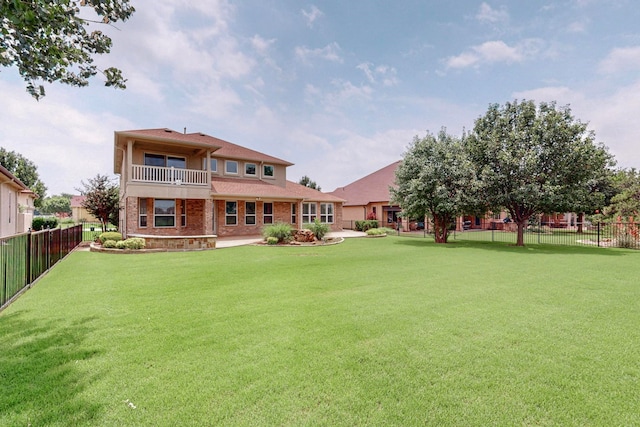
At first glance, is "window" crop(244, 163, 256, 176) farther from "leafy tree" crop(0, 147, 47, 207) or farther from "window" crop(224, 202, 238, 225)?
"leafy tree" crop(0, 147, 47, 207)

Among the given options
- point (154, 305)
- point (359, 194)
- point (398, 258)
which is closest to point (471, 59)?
point (398, 258)

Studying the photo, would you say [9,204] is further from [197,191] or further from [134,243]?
[197,191]

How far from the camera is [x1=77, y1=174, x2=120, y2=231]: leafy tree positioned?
1850 cm

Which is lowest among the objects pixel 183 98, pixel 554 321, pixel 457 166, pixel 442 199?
pixel 554 321

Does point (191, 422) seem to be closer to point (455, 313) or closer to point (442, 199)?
point (455, 313)

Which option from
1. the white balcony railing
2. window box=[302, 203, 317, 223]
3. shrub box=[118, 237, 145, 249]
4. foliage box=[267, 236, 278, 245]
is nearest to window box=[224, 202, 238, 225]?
the white balcony railing

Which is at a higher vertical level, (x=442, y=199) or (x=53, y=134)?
(x=53, y=134)

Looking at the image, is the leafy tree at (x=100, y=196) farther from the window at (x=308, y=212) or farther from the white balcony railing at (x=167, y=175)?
the window at (x=308, y=212)

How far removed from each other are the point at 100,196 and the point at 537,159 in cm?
2557

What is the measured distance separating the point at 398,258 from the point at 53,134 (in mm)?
16982

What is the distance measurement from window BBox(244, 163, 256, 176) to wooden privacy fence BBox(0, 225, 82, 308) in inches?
564

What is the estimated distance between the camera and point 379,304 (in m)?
5.69

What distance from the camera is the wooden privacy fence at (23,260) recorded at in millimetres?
5609

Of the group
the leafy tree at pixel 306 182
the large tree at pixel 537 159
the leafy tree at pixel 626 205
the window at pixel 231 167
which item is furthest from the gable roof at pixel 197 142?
the leafy tree at pixel 626 205
